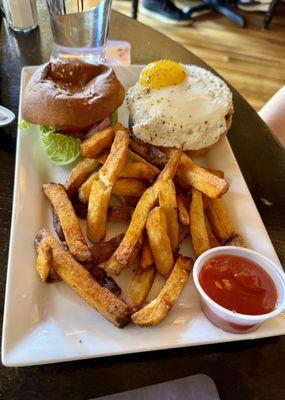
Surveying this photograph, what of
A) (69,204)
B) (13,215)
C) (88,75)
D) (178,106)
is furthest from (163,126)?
(13,215)

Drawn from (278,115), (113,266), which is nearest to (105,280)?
(113,266)

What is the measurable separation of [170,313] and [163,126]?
0.76 meters

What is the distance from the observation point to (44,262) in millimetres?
1200

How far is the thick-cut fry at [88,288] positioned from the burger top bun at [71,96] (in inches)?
22.4

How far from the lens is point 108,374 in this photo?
108 cm

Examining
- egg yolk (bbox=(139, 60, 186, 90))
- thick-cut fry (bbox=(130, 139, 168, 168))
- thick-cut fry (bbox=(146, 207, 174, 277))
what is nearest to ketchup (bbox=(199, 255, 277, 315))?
thick-cut fry (bbox=(146, 207, 174, 277))

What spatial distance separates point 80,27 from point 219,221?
1.30 metres

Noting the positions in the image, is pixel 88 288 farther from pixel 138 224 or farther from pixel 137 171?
pixel 137 171

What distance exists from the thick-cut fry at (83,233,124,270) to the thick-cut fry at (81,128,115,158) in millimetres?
328

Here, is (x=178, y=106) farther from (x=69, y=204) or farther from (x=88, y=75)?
(x=69, y=204)

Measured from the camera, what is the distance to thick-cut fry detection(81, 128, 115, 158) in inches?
57.4

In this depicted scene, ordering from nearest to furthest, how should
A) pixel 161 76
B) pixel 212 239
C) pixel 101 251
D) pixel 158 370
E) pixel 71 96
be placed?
pixel 158 370 → pixel 101 251 → pixel 212 239 → pixel 71 96 → pixel 161 76

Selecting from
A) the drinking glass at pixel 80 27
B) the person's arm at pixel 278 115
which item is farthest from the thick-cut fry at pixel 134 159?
the person's arm at pixel 278 115

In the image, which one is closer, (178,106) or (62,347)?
(62,347)
